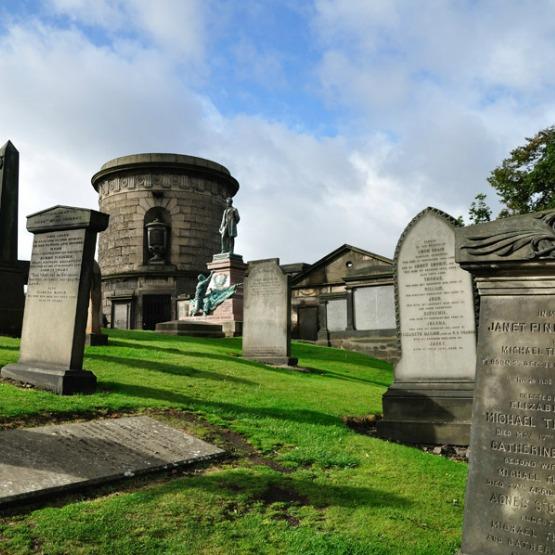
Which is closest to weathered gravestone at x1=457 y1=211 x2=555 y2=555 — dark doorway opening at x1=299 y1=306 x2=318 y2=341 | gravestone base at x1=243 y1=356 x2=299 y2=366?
gravestone base at x1=243 y1=356 x2=299 y2=366

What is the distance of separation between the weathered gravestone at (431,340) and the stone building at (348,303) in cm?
Result: 953

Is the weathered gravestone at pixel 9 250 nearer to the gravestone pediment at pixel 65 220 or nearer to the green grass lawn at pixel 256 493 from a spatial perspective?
the gravestone pediment at pixel 65 220

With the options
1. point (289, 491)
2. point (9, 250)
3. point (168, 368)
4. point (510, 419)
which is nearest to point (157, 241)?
point (9, 250)

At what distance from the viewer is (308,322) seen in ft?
82.0

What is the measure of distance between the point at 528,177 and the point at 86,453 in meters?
28.9

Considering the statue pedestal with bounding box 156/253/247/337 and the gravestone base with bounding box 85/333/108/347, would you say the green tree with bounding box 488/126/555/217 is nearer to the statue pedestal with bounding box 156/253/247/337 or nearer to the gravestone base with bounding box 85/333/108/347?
the statue pedestal with bounding box 156/253/247/337

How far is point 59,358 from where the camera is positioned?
24.3ft

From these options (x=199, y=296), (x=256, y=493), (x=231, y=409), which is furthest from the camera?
(x=199, y=296)

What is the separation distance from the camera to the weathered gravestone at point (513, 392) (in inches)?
111

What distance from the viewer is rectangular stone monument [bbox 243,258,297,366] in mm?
13219

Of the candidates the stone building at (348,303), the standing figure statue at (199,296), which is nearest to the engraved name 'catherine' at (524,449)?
the stone building at (348,303)

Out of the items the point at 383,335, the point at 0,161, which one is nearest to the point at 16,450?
the point at 0,161

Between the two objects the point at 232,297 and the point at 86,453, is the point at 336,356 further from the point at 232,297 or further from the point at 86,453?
the point at 86,453

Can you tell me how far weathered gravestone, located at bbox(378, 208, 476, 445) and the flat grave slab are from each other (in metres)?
3.01
